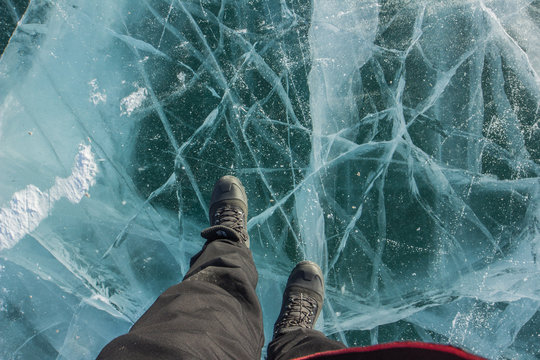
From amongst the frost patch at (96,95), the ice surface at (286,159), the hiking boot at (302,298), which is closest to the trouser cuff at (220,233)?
the ice surface at (286,159)

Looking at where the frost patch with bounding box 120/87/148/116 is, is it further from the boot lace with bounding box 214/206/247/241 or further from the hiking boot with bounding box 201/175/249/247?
the boot lace with bounding box 214/206/247/241

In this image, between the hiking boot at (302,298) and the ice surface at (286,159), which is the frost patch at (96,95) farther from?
the hiking boot at (302,298)

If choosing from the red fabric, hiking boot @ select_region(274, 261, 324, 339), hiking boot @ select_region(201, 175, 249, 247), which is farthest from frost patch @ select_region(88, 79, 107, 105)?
the red fabric

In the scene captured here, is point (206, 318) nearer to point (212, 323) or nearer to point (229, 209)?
point (212, 323)

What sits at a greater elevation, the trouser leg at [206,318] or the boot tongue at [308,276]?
the trouser leg at [206,318]

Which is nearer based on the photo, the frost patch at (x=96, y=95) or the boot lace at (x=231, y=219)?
the boot lace at (x=231, y=219)

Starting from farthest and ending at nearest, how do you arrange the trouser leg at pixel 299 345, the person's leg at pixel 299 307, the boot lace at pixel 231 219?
1. the boot lace at pixel 231 219
2. the person's leg at pixel 299 307
3. the trouser leg at pixel 299 345

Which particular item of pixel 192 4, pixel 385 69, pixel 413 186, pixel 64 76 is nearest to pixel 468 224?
pixel 413 186
